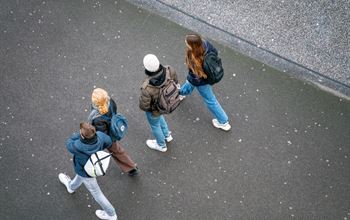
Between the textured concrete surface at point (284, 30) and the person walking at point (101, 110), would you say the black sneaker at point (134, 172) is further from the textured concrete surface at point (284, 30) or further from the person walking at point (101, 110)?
the textured concrete surface at point (284, 30)

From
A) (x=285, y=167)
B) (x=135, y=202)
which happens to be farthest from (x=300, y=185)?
(x=135, y=202)

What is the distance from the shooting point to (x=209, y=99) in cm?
730

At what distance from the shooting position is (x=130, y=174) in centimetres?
729

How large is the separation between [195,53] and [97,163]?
1.72 m

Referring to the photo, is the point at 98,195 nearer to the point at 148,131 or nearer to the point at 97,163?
the point at 97,163

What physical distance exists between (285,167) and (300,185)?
0.31 m

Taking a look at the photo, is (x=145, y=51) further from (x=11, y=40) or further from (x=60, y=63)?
(x=11, y=40)

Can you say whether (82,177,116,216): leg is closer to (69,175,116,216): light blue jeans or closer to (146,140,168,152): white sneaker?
(69,175,116,216): light blue jeans

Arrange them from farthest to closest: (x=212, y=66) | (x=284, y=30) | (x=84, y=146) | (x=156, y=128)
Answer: (x=284, y=30) < (x=156, y=128) < (x=212, y=66) < (x=84, y=146)

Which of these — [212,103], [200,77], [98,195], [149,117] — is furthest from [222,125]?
[98,195]

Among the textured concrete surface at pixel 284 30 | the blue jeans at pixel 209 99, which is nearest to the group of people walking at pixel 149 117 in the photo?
the blue jeans at pixel 209 99

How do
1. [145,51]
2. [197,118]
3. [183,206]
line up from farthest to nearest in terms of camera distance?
[145,51] → [197,118] → [183,206]

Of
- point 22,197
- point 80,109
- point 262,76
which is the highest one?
point 262,76

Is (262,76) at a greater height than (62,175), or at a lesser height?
greater
